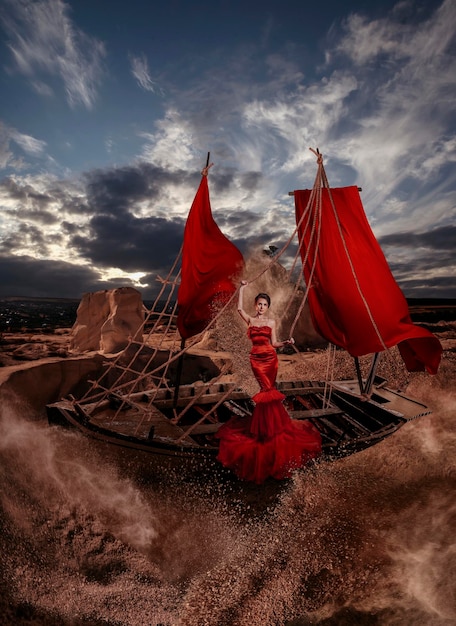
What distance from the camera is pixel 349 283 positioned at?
6.50m

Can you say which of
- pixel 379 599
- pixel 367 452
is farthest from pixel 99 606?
pixel 367 452

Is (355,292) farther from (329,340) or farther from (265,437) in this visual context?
(265,437)

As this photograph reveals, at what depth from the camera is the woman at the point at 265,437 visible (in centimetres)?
461

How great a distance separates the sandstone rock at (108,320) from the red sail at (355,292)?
418 inches

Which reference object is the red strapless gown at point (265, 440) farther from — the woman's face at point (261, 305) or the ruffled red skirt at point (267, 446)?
the woman's face at point (261, 305)

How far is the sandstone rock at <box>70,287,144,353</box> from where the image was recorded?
1594cm

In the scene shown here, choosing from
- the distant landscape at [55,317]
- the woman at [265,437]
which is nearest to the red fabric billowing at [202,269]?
the woman at [265,437]

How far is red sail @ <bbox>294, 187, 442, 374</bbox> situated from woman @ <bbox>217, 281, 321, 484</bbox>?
187 centimetres

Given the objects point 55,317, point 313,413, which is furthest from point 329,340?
point 55,317

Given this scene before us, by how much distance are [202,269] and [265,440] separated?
11.3 feet

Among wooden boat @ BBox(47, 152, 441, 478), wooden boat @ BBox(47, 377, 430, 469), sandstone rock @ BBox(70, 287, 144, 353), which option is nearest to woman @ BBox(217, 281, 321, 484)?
wooden boat @ BBox(47, 377, 430, 469)

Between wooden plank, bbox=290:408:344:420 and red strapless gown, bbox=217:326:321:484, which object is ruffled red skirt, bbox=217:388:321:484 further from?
wooden plank, bbox=290:408:344:420

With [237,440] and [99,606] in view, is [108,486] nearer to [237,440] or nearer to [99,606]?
[99,606]

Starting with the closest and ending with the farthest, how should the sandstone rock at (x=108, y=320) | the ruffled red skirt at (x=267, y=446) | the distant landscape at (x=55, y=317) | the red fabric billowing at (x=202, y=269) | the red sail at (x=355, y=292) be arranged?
the ruffled red skirt at (x=267, y=446) < the red sail at (x=355, y=292) < the red fabric billowing at (x=202, y=269) < the sandstone rock at (x=108, y=320) < the distant landscape at (x=55, y=317)
